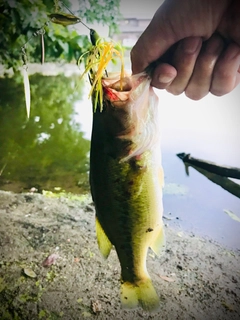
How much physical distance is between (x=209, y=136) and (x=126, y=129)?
1396mm

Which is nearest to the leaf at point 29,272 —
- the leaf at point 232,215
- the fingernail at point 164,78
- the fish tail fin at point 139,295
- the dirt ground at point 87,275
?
the dirt ground at point 87,275

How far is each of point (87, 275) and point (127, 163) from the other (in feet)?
2.90

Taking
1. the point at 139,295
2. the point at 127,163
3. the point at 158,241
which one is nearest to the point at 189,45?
the point at 127,163

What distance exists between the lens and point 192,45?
778 millimetres

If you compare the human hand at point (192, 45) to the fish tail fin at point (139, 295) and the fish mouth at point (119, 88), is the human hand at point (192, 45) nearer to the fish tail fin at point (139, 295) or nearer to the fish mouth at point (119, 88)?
the fish mouth at point (119, 88)

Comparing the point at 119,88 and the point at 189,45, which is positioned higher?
the point at 189,45

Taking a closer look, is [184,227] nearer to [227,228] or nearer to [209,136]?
[227,228]

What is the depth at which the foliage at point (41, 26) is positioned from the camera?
1526 mm

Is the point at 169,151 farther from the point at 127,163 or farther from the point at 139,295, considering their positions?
the point at 127,163

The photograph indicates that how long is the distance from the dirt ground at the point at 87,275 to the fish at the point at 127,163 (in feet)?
2.08

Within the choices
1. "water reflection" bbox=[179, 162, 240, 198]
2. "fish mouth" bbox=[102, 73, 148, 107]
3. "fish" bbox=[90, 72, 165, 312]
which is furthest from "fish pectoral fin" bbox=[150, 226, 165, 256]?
"water reflection" bbox=[179, 162, 240, 198]

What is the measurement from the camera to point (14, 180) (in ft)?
7.12

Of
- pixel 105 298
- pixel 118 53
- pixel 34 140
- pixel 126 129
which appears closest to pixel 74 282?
pixel 105 298

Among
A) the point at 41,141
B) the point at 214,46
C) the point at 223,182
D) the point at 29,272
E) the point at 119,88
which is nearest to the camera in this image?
the point at 119,88
